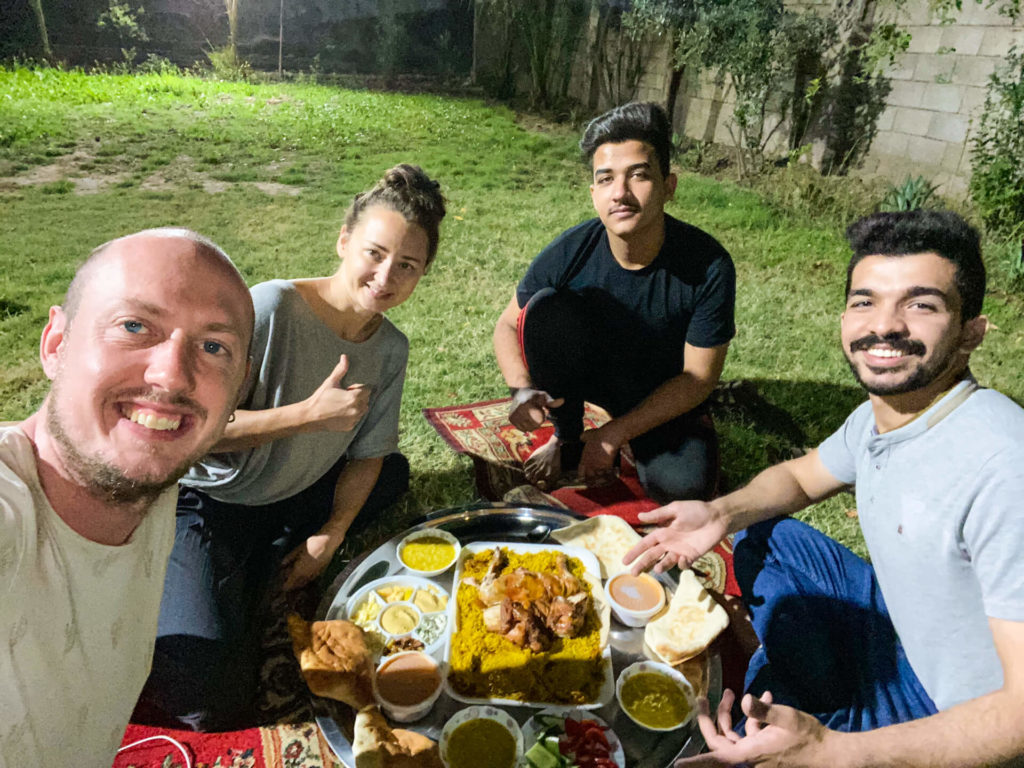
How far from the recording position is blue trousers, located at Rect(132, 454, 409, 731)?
1680 mm

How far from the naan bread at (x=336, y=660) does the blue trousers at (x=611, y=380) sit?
5.05ft

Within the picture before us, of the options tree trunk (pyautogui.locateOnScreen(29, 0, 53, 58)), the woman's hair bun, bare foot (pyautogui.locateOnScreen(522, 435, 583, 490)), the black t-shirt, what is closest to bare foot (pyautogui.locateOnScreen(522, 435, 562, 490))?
bare foot (pyautogui.locateOnScreen(522, 435, 583, 490))

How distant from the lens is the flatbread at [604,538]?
1.92m

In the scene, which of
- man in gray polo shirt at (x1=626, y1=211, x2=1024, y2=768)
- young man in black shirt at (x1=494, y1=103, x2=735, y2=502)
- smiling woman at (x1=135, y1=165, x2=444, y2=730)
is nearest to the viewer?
man in gray polo shirt at (x1=626, y1=211, x2=1024, y2=768)

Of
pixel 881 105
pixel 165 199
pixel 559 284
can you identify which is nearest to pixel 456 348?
pixel 559 284

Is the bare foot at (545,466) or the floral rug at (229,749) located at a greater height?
the bare foot at (545,466)

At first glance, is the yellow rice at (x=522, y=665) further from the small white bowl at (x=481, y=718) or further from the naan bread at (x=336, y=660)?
the naan bread at (x=336, y=660)

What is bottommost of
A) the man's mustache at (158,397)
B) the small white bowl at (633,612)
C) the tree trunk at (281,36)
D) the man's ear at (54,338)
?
the small white bowl at (633,612)

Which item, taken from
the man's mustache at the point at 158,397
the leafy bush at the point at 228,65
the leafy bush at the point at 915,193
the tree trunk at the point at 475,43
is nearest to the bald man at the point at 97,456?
the man's mustache at the point at 158,397

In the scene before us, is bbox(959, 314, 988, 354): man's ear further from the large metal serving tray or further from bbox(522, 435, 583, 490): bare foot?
bbox(522, 435, 583, 490): bare foot

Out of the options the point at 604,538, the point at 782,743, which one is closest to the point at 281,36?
the point at 604,538

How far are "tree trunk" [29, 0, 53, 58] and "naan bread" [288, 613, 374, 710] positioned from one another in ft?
10.0

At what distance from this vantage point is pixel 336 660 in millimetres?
1474

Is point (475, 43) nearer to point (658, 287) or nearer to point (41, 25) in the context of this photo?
point (41, 25)
